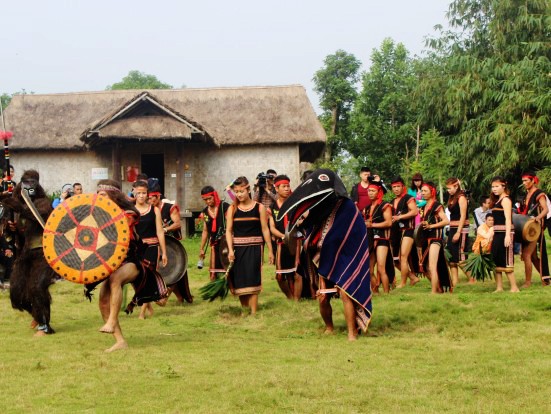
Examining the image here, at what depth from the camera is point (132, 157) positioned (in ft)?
108

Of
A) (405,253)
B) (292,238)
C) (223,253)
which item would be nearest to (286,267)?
(223,253)

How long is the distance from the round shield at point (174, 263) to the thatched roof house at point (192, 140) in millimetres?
18059

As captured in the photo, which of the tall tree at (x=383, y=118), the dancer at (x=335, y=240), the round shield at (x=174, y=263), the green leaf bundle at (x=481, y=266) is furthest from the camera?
the tall tree at (x=383, y=118)

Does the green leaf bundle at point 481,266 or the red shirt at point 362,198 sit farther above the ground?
the red shirt at point 362,198

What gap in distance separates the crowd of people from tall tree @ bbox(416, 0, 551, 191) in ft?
45.0

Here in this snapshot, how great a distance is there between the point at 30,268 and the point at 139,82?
256 feet

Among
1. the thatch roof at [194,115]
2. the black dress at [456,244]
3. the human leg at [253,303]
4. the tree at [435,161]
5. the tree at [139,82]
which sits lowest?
the human leg at [253,303]

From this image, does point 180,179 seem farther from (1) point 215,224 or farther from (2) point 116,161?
(1) point 215,224

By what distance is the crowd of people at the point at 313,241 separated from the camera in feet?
32.6

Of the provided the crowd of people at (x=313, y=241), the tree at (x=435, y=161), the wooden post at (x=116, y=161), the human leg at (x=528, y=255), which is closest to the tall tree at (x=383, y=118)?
the tree at (x=435, y=161)

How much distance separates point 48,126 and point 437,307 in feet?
82.5

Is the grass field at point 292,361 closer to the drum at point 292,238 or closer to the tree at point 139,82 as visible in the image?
the drum at point 292,238

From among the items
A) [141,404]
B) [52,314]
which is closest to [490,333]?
[141,404]

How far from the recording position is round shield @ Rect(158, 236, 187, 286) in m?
13.3
